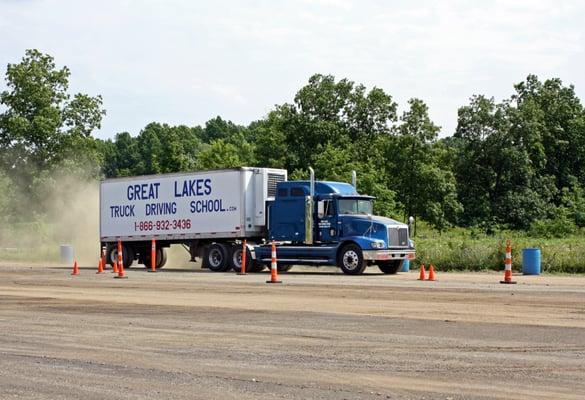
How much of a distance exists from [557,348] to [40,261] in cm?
4192

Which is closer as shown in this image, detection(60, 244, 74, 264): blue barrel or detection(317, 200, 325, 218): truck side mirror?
detection(317, 200, 325, 218): truck side mirror

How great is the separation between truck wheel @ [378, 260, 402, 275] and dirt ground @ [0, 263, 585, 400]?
939cm

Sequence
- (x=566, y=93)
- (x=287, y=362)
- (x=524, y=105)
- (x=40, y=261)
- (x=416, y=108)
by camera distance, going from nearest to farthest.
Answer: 1. (x=287, y=362)
2. (x=40, y=261)
3. (x=416, y=108)
4. (x=524, y=105)
5. (x=566, y=93)

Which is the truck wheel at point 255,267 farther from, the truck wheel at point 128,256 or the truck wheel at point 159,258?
the truck wheel at point 128,256

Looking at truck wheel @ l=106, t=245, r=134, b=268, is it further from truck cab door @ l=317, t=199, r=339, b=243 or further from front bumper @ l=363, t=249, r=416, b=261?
front bumper @ l=363, t=249, r=416, b=261

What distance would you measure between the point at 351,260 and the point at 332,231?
1441 mm

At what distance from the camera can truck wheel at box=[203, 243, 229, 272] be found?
36.9 meters

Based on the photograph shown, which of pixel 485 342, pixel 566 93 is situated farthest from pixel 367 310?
Result: pixel 566 93

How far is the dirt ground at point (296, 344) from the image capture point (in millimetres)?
10133

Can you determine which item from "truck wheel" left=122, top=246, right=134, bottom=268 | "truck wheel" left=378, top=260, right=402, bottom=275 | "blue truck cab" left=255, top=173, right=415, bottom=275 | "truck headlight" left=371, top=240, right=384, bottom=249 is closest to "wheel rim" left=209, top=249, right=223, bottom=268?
"blue truck cab" left=255, top=173, right=415, bottom=275

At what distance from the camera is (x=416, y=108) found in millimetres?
85000

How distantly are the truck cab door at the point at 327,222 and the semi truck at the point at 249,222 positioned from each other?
33mm

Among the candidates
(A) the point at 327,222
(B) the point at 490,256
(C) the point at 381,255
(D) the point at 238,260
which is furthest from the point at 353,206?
(B) the point at 490,256

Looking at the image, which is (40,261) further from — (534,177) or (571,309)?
(534,177)
